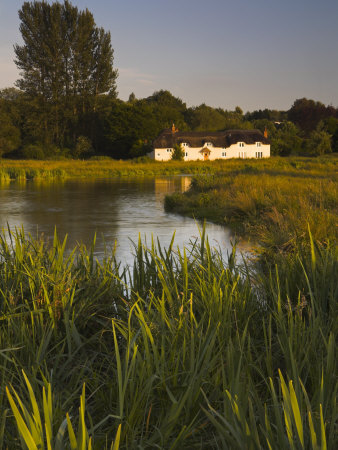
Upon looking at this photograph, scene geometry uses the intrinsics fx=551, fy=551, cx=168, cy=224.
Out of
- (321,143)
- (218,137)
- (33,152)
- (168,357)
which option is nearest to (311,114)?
(218,137)

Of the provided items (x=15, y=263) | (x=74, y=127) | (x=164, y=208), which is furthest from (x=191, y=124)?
(x=15, y=263)

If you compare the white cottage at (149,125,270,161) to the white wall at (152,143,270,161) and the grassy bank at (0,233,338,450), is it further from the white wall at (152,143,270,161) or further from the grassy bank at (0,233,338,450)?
the grassy bank at (0,233,338,450)

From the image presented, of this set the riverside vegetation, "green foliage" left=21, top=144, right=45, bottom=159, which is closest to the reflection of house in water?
the riverside vegetation

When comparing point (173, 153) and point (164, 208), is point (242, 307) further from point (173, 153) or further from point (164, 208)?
point (173, 153)

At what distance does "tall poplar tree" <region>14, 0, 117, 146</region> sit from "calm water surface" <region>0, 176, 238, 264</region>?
4934 centimetres

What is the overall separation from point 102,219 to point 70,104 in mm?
60073

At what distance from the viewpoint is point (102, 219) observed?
1619 centimetres

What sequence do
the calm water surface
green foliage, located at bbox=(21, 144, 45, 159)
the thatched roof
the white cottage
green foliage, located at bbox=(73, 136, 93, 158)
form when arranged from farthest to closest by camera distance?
the white cottage
the thatched roof
green foliage, located at bbox=(73, 136, 93, 158)
green foliage, located at bbox=(21, 144, 45, 159)
the calm water surface

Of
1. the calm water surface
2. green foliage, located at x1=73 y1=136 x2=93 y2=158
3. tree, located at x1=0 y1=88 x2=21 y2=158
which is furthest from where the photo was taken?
green foliage, located at x1=73 y1=136 x2=93 y2=158

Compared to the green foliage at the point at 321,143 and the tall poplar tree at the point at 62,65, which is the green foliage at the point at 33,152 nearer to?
the tall poplar tree at the point at 62,65

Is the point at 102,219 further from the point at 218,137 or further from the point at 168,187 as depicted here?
the point at 218,137

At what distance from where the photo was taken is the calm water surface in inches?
476

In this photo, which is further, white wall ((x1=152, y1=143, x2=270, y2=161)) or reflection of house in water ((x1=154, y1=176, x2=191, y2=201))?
white wall ((x1=152, y1=143, x2=270, y2=161))

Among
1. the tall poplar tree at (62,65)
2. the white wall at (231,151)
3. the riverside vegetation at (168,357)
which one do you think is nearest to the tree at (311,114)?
the white wall at (231,151)
